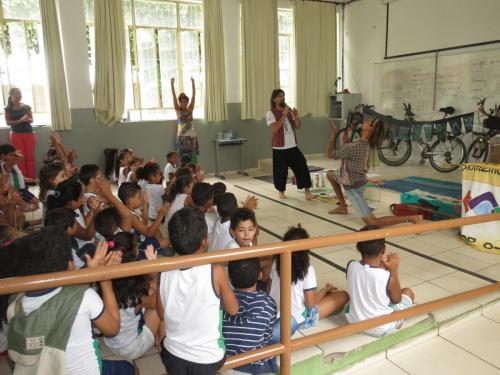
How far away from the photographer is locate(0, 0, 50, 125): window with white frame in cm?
641

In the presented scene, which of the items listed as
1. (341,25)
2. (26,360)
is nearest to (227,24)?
(341,25)

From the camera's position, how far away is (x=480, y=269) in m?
3.13

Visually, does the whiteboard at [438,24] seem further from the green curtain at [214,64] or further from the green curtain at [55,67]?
the green curtain at [55,67]

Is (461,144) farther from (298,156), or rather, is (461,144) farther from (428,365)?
(428,365)

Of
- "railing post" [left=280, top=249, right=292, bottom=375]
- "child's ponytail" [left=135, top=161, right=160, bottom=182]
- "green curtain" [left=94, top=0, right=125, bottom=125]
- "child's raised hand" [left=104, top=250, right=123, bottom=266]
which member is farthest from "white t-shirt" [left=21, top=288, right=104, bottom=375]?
"green curtain" [left=94, top=0, right=125, bottom=125]

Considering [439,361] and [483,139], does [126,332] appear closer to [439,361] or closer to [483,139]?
[439,361]

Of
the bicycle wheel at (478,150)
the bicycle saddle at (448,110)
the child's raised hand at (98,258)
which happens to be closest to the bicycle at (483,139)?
the bicycle wheel at (478,150)

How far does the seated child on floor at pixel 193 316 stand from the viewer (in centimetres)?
146

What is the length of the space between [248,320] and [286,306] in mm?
226

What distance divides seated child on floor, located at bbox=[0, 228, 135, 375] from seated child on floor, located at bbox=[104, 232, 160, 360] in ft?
1.48

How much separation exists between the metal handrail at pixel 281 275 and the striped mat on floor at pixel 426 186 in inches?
123

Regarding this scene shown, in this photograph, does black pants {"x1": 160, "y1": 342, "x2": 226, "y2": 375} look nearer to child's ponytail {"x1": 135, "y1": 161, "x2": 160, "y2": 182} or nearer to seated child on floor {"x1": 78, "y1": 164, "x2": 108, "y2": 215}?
seated child on floor {"x1": 78, "y1": 164, "x2": 108, "y2": 215}

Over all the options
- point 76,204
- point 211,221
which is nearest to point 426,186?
point 211,221

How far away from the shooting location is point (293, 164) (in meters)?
5.51
